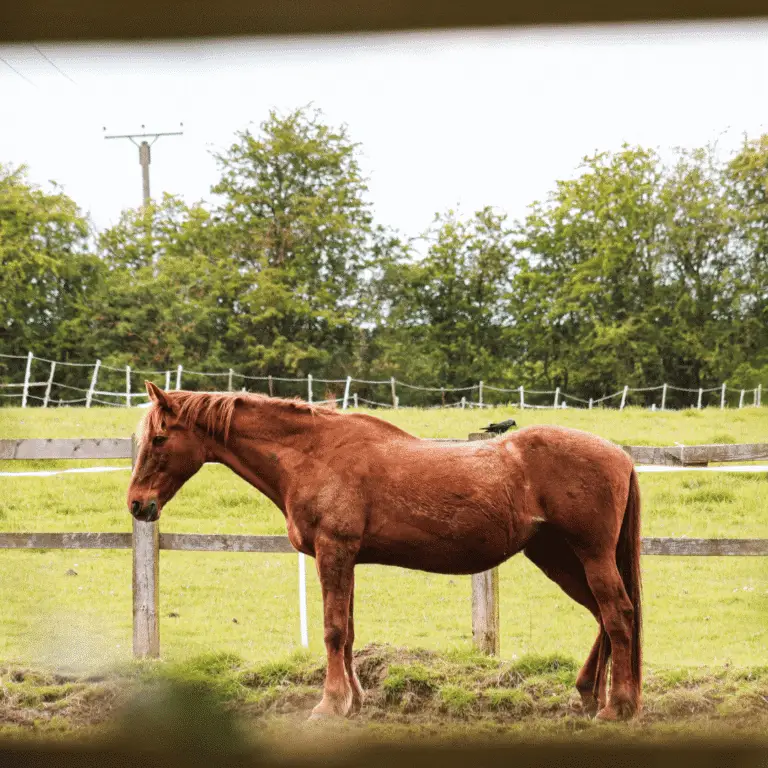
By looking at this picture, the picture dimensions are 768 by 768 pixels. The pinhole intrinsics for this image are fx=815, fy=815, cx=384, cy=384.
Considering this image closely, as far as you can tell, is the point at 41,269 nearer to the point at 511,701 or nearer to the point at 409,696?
the point at 409,696

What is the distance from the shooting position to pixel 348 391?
7.80m

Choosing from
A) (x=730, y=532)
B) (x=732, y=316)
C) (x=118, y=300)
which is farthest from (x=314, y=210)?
(x=730, y=532)

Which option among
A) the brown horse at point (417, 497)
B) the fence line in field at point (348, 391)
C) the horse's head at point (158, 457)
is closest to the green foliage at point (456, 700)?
the brown horse at point (417, 497)

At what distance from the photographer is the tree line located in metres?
7.64

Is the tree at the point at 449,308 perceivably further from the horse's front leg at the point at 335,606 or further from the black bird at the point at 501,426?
the horse's front leg at the point at 335,606

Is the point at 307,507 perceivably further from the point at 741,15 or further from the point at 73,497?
the point at 73,497

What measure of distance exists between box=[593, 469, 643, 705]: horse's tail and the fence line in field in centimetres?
391

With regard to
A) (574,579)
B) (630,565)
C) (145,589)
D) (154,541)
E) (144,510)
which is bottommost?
(145,589)

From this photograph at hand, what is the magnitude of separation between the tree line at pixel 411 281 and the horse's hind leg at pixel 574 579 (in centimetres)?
394

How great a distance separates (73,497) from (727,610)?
267 inches

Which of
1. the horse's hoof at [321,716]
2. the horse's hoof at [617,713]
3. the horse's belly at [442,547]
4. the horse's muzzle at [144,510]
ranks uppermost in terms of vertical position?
the horse's muzzle at [144,510]

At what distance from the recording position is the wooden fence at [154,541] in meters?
4.96

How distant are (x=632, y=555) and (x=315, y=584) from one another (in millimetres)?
4641

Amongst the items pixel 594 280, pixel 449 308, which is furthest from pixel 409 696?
pixel 594 280
